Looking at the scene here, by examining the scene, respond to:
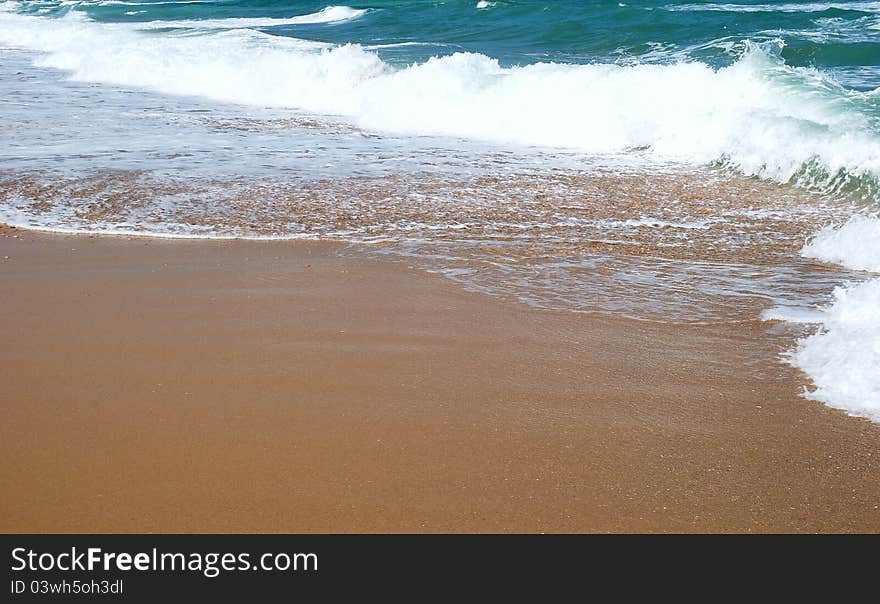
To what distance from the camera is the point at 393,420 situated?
323 cm

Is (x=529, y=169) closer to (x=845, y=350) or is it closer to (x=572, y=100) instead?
(x=572, y=100)

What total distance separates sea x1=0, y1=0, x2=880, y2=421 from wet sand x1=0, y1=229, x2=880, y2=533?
0.42m

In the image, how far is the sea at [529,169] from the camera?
5.08 m

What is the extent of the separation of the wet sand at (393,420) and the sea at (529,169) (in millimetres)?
424

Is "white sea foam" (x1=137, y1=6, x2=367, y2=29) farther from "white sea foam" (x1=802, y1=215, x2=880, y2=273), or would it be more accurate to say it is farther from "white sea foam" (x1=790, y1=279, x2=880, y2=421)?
"white sea foam" (x1=790, y1=279, x2=880, y2=421)

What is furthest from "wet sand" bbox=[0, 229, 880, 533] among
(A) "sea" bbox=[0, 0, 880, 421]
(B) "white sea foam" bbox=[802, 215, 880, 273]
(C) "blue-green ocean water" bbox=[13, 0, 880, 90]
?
(C) "blue-green ocean water" bbox=[13, 0, 880, 90]

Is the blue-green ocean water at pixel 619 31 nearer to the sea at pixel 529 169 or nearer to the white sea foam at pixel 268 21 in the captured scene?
the sea at pixel 529 169

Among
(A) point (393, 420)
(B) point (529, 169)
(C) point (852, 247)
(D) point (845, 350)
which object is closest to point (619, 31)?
(B) point (529, 169)

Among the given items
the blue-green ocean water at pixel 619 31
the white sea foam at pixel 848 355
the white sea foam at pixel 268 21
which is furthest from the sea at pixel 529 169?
the white sea foam at pixel 268 21

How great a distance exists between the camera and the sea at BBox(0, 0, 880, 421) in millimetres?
5078

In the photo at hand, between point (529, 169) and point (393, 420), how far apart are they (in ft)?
19.5

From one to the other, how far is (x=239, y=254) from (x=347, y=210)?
1.50 m

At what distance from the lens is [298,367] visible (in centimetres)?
370
